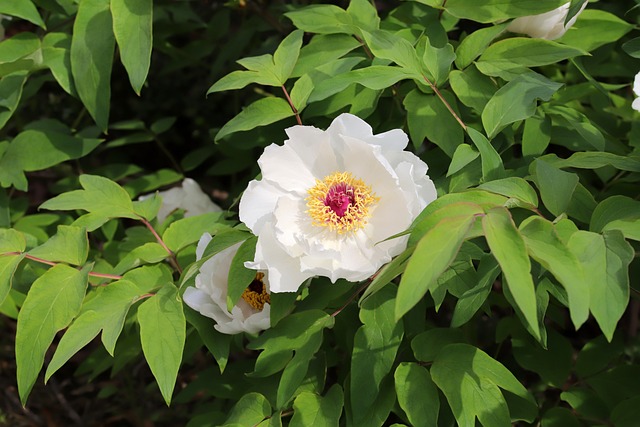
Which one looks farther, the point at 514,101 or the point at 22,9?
the point at 22,9

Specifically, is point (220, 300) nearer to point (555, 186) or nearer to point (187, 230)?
point (187, 230)

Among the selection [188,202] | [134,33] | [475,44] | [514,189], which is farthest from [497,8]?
[188,202]

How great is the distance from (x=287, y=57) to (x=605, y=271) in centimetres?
76

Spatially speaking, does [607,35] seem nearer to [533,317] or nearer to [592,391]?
[592,391]

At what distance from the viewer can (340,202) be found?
52.2 inches

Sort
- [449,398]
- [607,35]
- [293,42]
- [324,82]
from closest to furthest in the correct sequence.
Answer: [449,398], [324,82], [293,42], [607,35]

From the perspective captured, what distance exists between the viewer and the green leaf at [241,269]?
4.17 feet

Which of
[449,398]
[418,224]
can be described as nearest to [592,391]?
[449,398]

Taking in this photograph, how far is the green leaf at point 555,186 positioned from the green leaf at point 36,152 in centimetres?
107

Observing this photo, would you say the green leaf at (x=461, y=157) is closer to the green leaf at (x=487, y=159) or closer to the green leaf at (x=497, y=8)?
the green leaf at (x=487, y=159)

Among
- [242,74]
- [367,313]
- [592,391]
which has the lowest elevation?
[592,391]

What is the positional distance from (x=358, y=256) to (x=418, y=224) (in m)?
0.17

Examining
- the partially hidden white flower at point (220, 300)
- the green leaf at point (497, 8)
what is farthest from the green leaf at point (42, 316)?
the green leaf at point (497, 8)

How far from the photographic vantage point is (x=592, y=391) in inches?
61.5
